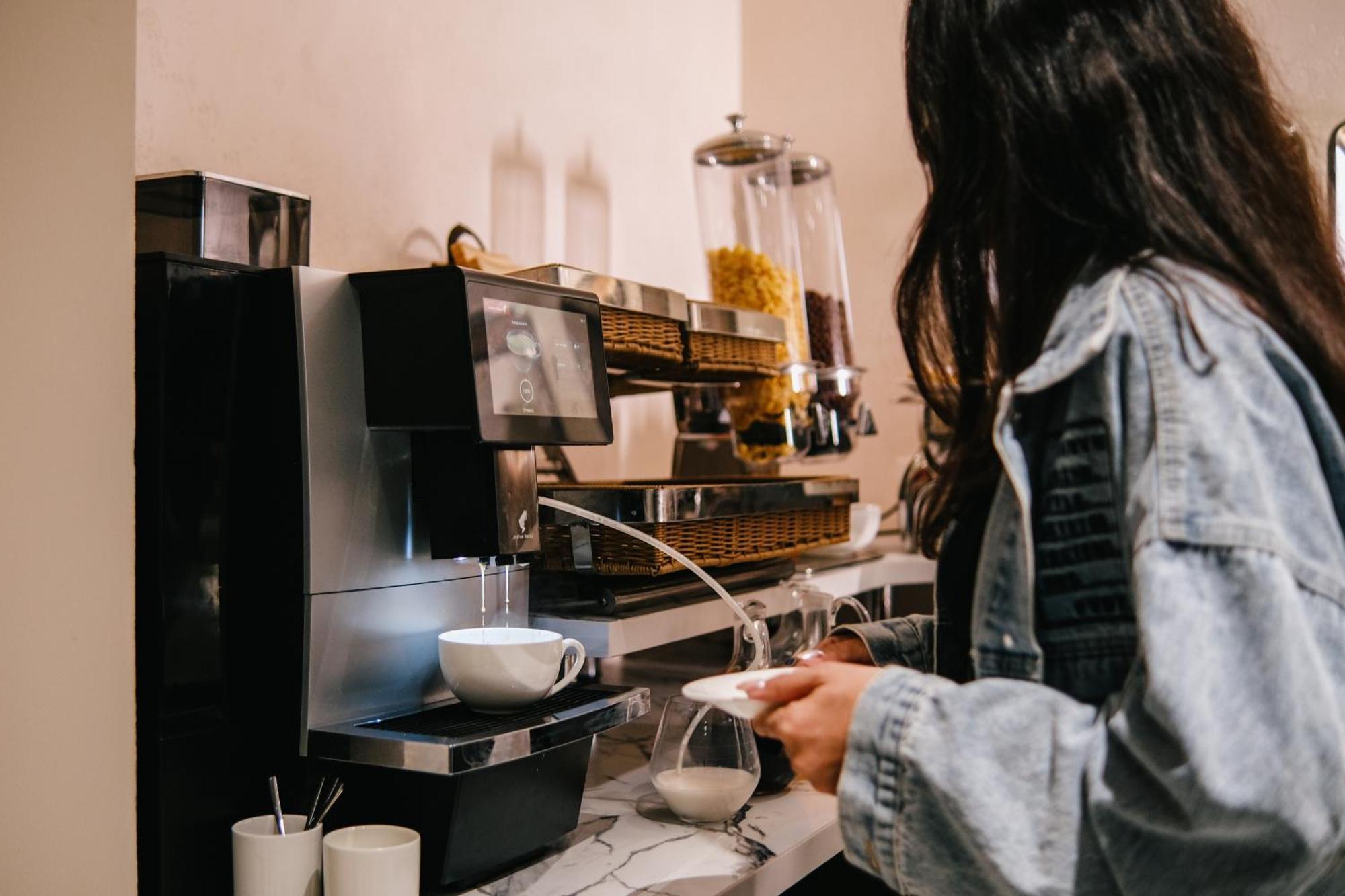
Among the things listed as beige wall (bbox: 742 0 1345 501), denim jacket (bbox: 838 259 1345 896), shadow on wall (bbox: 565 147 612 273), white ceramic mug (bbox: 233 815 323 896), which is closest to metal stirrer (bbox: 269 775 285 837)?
white ceramic mug (bbox: 233 815 323 896)

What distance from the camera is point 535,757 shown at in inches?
37.2

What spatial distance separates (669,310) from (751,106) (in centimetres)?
131

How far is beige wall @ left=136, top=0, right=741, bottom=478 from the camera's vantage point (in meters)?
1.24

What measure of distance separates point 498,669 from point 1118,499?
0.52 m

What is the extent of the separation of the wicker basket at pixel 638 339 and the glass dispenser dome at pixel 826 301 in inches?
17.9

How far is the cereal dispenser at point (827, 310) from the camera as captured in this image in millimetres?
1724

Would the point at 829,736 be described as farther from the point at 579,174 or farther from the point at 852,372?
the point at 579,174

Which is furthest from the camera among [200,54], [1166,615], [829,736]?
[200,54]

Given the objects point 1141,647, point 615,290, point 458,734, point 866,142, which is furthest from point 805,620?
point 866,142

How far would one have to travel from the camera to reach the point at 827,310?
1.81 meters

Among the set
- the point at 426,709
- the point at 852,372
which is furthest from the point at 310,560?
the point at 852,372

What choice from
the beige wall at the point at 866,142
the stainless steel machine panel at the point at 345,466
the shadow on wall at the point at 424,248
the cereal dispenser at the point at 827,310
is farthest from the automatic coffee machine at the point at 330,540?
the beige wall at the point at 866,142

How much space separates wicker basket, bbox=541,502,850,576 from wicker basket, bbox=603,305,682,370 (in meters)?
0.20

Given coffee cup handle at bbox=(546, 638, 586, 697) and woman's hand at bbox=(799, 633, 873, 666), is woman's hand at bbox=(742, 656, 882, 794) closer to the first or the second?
woman's hand at bbox=(799, 633, 873, 666)
